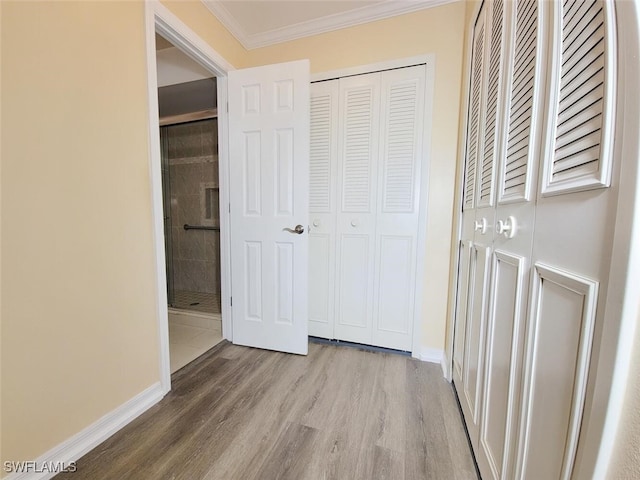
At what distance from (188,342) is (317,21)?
271cm

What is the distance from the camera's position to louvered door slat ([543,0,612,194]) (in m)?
0.45

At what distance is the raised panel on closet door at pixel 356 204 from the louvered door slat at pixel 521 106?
42.5 inches

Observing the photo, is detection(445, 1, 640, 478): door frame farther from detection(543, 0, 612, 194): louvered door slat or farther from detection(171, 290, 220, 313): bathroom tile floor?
detection(171, 290, 220, 313): bathroom tile floor

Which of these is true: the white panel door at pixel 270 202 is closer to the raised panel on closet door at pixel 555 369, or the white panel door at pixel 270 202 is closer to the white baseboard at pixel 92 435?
the white baseboard at pixel 92 435

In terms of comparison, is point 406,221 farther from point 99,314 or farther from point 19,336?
point 19,336

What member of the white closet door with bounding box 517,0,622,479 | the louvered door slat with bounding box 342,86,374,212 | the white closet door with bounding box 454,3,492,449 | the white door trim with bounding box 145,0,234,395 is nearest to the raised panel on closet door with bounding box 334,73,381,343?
the louvered door slat with bounding box 342,86,374,212

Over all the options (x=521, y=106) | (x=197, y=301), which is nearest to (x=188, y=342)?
(x=197, y=301)

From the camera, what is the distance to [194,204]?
10.9 feet

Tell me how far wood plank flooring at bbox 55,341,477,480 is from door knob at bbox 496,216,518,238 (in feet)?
3.28

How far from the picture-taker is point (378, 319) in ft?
6.56

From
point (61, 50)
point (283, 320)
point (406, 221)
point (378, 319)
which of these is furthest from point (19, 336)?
point (406, 221)

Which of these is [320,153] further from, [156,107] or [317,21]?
[156,107]

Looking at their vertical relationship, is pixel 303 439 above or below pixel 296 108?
below

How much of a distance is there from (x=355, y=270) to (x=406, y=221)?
54 centimetres
